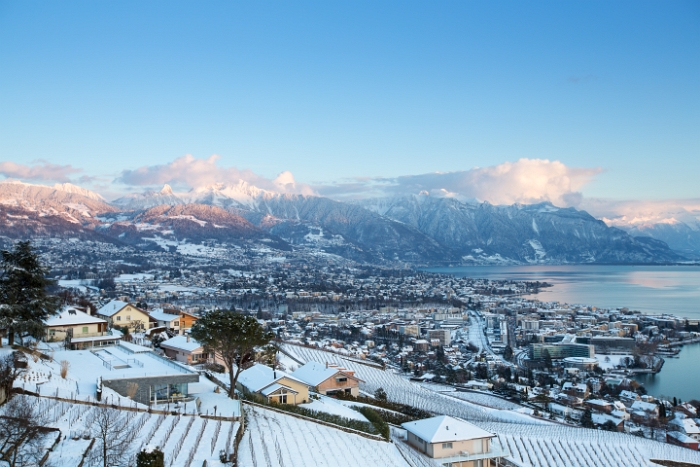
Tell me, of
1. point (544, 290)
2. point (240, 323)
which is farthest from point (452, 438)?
point (544, 290)

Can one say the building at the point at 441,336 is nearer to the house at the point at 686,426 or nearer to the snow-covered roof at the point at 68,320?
the house at the point at 686,426

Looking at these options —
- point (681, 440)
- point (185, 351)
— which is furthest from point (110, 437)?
point (681, 440)

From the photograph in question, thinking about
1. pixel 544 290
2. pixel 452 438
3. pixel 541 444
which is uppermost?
pixel 452 438

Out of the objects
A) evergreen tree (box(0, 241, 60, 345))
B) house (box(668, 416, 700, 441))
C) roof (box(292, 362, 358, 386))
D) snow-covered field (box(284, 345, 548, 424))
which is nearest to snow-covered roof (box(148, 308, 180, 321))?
snow-covered field (box(284, 345, 548, 424))

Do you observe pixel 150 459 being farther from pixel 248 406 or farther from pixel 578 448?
pixel 578 448

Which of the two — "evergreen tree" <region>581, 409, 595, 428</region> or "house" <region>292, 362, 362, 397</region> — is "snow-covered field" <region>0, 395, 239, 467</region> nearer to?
"house" <region>292, 362, 362, 397</region>

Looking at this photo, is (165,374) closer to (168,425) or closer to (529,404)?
(168,425)

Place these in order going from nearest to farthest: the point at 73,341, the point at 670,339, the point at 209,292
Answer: the point at 73,341 → the point at 670,339 → the point at 209,292
